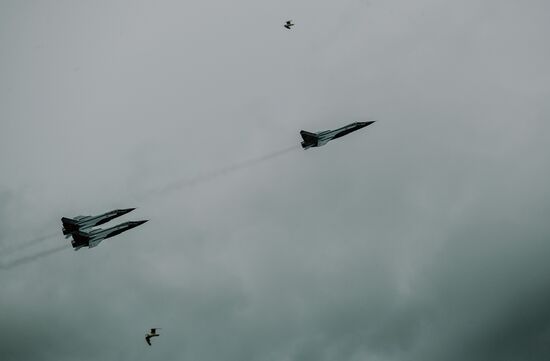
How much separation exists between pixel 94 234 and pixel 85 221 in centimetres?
432

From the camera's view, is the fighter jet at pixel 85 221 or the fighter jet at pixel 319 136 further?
the fighter jet at pixel 319 136

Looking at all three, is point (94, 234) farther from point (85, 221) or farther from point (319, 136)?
point (319, 136)

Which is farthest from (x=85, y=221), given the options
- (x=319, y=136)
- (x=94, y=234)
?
(x=319, y=136)

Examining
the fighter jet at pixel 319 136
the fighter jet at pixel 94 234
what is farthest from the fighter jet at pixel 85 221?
the fighter jet at pixel 319 136

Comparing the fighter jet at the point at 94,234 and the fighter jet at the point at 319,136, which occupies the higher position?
the fighter jet at the point at 319,136

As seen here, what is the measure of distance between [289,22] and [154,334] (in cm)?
10318

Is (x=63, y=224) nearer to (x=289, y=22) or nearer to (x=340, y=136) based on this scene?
(x=340, y=136)

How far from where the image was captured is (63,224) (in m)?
149

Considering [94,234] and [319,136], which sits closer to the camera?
[94,234]

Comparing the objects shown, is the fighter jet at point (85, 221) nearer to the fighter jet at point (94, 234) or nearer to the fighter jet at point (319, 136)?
the fighter jet at point (94, 234)

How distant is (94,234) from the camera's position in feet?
488

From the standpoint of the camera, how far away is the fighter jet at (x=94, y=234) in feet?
485

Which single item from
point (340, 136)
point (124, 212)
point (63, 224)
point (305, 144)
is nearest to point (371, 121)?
point (340, 136)

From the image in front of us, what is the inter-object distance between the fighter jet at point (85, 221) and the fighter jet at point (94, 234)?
134 cm
